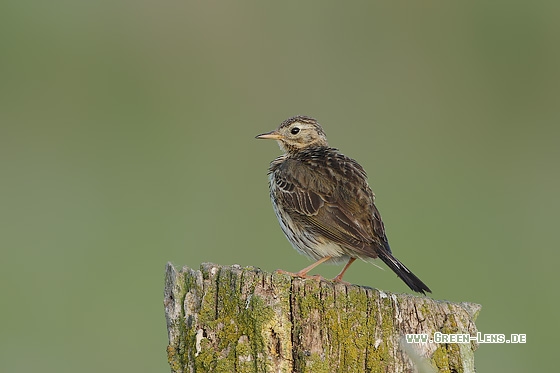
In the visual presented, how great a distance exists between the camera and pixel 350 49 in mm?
21984

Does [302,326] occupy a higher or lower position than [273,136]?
lower

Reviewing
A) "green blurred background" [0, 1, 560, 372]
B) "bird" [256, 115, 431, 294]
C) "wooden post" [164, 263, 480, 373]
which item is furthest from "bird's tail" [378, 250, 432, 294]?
"green blurred background" [0, 1, 560, 372]

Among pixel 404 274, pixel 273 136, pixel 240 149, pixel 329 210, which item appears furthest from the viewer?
pixel 240 149

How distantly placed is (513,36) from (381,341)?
61.0 ft

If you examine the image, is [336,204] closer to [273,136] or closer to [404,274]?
[404,274]

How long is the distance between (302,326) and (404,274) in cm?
169

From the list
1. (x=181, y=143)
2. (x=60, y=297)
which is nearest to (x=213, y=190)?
(x=181, y=143)

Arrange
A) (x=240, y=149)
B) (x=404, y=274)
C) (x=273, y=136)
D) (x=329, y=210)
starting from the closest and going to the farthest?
(x=404, y=274), (x=329, y=210), (x=273, y=136), (x=240, y=149)

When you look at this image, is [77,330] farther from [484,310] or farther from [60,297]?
[484,310]

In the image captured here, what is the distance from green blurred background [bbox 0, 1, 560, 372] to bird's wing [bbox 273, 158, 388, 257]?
317 centimetres

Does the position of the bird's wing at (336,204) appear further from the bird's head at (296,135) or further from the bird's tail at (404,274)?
the bird's head at (296,135)

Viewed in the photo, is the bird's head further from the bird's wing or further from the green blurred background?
the green blurred background

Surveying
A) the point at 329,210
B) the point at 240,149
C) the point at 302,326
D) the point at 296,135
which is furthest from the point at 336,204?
the point at 240,149

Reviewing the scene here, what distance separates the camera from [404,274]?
7102 mm
